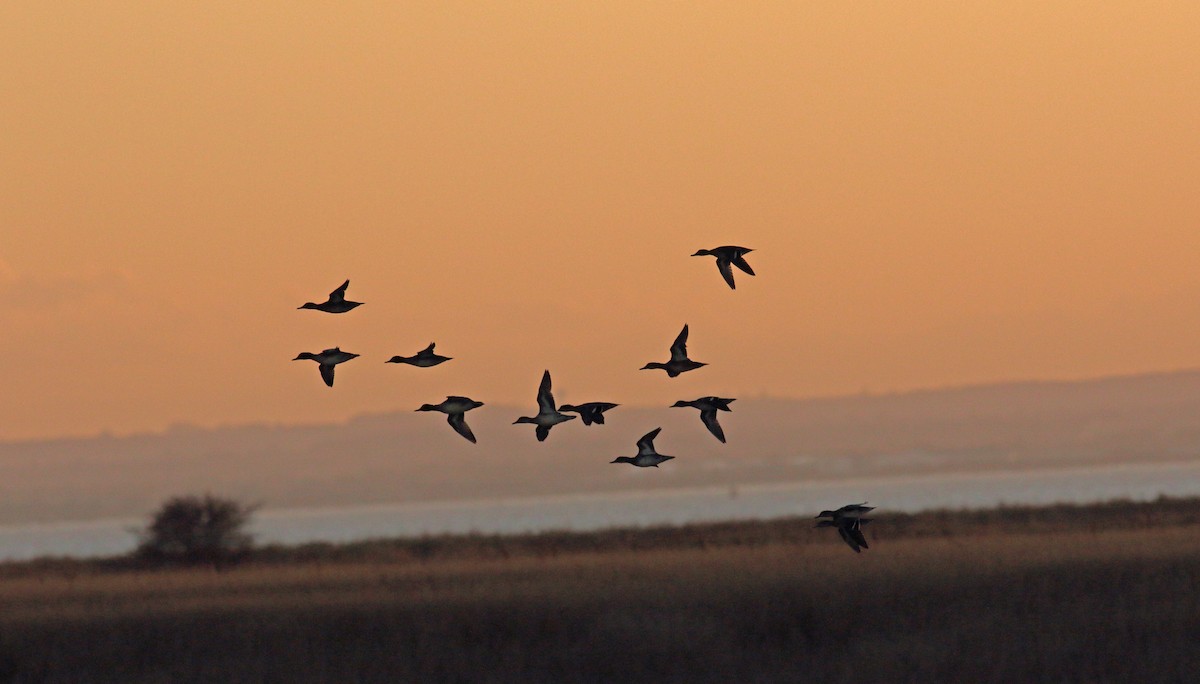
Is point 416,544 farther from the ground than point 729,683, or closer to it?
farther from the ground

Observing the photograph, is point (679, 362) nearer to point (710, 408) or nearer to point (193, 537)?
point (710, 408)

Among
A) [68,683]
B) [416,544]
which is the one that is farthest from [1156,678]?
[416,544]

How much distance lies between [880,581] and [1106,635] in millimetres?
6375

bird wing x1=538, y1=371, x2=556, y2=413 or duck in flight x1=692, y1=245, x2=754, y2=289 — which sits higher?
duck in flight x1=692, y1=245, x2=754, y2=289

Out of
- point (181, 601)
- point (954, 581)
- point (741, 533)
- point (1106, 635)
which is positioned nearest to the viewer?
point (1106, 635)

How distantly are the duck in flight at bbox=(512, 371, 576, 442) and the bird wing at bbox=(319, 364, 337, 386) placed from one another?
157cm

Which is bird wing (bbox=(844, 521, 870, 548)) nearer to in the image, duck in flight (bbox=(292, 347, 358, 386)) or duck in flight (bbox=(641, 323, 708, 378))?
duck in flight (bbox=(641, 323, 708, 378))

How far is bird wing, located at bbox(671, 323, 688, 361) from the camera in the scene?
46.9ft

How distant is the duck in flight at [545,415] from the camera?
13936 mm

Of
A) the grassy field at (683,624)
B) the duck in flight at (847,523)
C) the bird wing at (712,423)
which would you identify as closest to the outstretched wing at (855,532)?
the duck in flight at (847,523)

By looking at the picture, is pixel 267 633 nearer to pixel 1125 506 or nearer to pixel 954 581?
pixel 954 581

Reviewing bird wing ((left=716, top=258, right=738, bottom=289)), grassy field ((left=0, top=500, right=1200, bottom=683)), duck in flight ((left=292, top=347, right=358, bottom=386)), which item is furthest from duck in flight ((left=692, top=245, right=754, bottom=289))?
grassy field ((left=0, top=500, right=1200, bottom=683))

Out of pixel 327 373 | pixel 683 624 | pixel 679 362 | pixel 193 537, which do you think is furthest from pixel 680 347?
pixel 193 537

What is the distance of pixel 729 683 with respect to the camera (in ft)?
97.5
